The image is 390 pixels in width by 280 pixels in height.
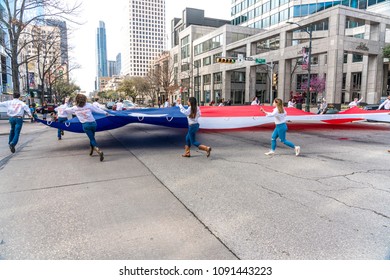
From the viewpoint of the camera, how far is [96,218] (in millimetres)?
3793

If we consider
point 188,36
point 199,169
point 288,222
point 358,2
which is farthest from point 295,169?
point 188,36

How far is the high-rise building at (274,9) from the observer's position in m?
51.6

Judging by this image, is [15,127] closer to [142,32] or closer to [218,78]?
[218,78]

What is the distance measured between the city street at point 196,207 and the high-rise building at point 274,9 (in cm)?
5500

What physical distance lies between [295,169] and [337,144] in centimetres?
467

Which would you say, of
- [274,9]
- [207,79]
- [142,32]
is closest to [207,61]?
[207,79]

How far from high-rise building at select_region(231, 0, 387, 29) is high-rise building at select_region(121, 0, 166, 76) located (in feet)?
300

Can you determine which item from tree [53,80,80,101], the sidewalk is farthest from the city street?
tree [53,80,80,101]

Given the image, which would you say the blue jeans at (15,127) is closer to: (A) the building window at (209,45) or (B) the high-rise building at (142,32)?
(A) the building window at (209,45)

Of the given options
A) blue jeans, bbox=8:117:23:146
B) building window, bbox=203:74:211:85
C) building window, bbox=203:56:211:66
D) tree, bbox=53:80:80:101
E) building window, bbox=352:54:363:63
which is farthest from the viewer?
tree, bbox=53:80:80:101

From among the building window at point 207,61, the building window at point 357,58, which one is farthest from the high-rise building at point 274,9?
the building window at point 207,61

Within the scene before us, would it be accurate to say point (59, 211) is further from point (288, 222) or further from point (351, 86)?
point (351, 86)

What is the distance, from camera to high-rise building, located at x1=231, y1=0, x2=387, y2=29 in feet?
169

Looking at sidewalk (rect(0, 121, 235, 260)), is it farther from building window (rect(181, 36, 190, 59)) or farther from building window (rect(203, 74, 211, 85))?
building window (rect(181, 36, 190, 59))
